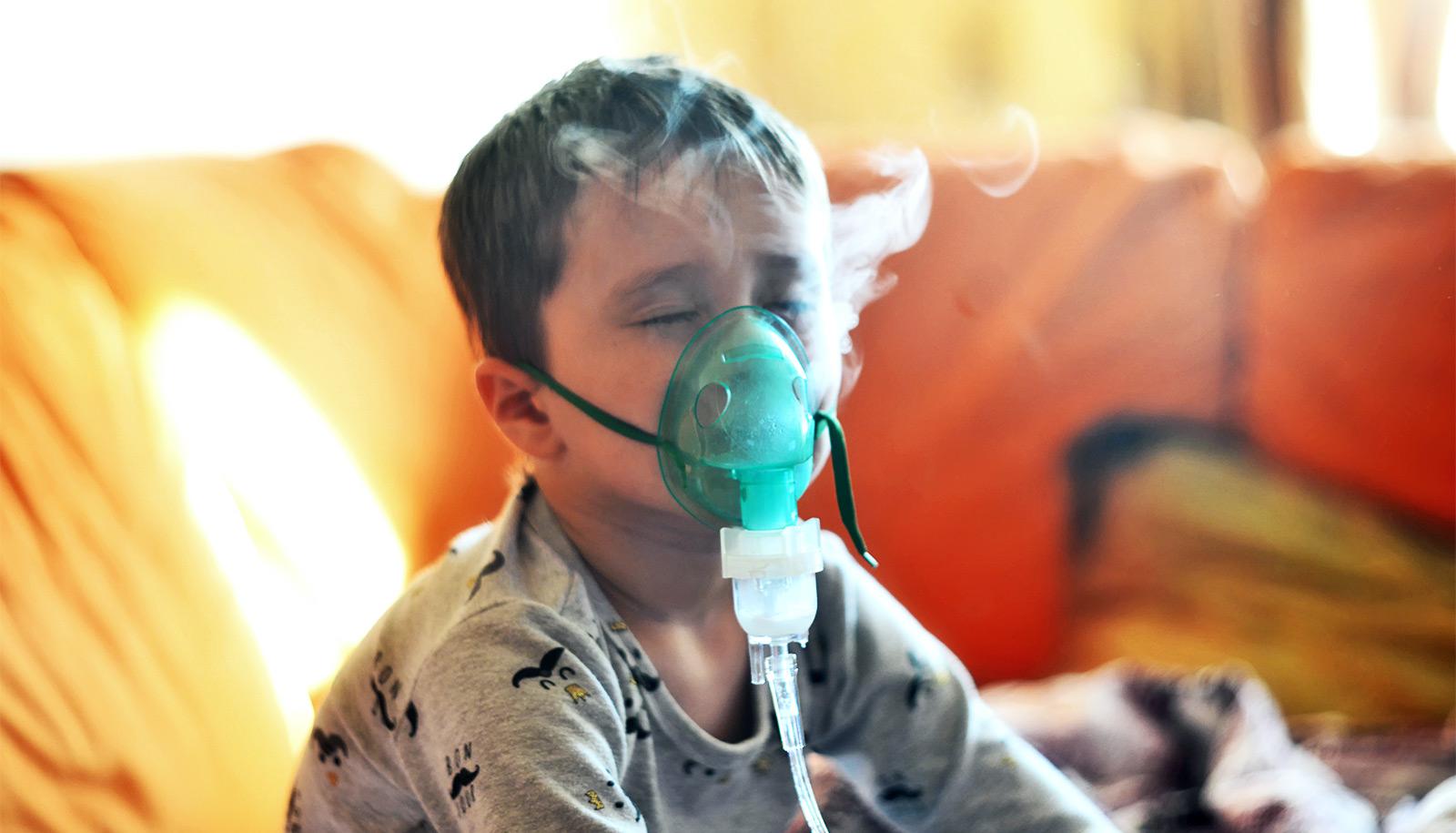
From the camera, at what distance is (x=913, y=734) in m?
0.94

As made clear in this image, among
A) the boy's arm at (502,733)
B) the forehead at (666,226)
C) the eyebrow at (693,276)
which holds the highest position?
the forehead at (666,226)

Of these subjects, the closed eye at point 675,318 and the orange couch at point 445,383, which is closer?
the closed eye at point 675,318

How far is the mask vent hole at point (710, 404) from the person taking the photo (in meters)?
0.78

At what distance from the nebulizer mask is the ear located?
0.11 metres

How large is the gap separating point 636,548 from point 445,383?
315mm

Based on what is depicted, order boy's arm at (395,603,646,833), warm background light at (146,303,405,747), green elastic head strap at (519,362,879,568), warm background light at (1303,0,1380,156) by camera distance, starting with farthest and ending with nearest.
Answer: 1. warm background light at (1303,0,1380,156)
2. warm background light at (146,303,405,747)
3. green elastic head strap at (519,362,879,568)
4. boy's arm at (395,603,646,833)

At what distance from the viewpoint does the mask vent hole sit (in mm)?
779

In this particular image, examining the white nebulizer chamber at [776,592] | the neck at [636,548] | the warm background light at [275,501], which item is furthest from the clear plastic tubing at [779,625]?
the warm background light at [275,501]

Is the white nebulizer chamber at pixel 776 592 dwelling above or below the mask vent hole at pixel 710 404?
below

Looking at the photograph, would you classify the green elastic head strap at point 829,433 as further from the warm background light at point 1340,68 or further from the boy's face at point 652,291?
the warm background light at point 1340,68

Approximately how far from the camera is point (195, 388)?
3.29 ft

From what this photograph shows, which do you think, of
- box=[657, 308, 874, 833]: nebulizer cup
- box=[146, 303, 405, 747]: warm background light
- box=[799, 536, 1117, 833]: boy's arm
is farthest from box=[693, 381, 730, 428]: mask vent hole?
box=[146, 303, 405, 747]: warm background light

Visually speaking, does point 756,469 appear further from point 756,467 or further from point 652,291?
point 652,291

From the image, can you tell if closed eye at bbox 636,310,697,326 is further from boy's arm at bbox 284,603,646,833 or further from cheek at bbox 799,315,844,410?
boy's arm at bbox 284,603,646,833
